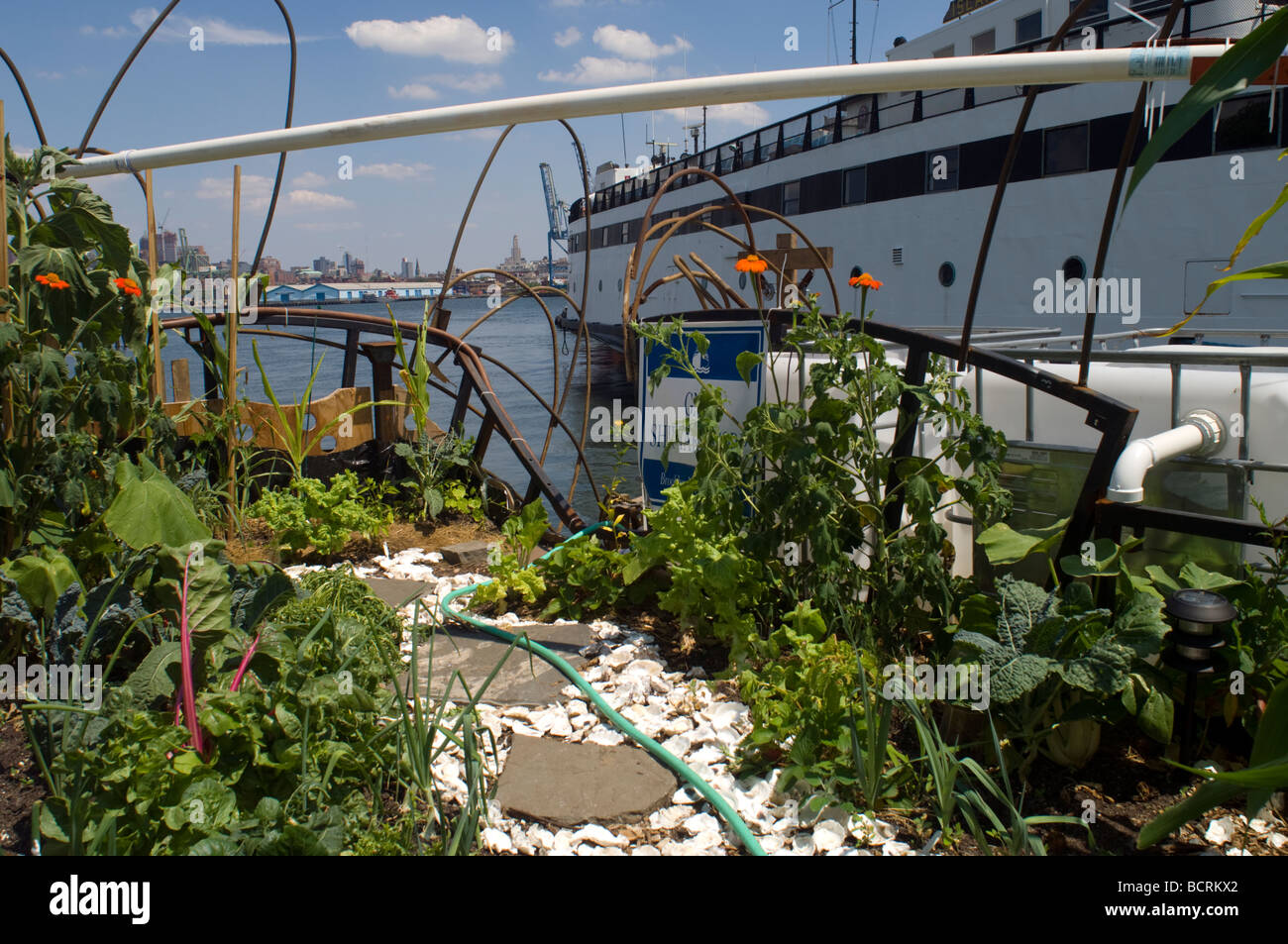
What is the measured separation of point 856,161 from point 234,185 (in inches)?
615

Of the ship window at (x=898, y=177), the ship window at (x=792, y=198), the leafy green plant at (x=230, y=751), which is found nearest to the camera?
the leafy green plant at (x=230, y=751)

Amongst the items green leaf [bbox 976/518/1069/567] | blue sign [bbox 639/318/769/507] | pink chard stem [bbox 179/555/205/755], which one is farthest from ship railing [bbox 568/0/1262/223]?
pink chard stem [bbox 179/555/205/755]

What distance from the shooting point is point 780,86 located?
6.52 feet

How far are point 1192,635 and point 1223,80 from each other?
169 centimetres

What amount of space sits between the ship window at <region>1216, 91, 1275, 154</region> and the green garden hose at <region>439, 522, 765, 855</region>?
11.7m

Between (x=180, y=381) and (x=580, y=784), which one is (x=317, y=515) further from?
(x=580, y=784)

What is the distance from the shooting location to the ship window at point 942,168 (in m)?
15.3

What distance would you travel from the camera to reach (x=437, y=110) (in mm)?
2252

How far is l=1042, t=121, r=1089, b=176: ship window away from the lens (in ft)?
43.2

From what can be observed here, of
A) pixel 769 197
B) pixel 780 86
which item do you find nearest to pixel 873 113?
pixel 769 197

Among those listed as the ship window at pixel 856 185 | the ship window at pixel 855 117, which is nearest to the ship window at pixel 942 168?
the ship window at pixel 856 185

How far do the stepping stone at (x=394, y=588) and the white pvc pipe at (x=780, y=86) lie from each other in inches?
76.0

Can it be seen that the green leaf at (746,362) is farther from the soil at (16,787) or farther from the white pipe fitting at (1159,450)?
the soil at (16,787)
